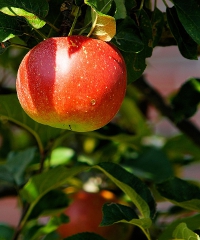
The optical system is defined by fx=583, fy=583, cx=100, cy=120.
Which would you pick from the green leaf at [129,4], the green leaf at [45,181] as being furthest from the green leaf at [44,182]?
the green leaf at [129,4]

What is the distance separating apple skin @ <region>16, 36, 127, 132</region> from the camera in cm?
64

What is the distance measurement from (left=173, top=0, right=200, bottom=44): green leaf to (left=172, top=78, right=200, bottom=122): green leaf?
0.31m

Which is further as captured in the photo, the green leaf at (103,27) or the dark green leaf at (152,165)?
the dark green leaf at (152,165)

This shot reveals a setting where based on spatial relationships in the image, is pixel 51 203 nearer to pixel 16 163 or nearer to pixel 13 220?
pixel 16 163

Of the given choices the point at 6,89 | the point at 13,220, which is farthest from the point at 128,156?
the point at 13,220

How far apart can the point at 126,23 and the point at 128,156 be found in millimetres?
889

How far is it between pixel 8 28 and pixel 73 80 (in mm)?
113

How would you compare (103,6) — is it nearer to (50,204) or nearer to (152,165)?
(50,204)

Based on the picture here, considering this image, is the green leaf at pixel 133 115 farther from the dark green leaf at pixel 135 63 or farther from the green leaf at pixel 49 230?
the dark green leaf at pixel 135 63

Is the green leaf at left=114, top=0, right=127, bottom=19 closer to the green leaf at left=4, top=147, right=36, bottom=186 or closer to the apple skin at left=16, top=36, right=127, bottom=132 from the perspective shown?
the apple skin at left=16, top=36, right=127, bottom=132

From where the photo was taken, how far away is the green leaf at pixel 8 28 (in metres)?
0.68

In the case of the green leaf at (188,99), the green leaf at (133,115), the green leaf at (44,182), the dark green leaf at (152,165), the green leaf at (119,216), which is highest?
the green leaf at (119,216)

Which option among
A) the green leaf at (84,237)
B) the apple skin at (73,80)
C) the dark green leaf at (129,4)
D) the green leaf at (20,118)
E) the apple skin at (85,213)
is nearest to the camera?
the apple skin at (73,80)

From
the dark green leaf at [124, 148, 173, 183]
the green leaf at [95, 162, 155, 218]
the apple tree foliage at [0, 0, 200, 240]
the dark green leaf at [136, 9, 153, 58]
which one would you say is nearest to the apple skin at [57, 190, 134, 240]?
→ the apple tree foliage at [0, 0, 200, 240]
